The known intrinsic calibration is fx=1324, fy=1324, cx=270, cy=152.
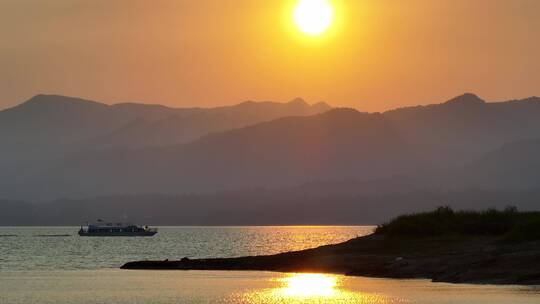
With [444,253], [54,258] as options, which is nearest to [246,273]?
[444,253]

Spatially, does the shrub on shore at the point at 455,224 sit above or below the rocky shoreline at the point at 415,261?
above

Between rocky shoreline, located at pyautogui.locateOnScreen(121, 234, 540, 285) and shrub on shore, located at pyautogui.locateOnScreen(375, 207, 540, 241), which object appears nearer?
rocky shoreline, located at pyautogui.locateOnScreen(121, 234, 540, 285)

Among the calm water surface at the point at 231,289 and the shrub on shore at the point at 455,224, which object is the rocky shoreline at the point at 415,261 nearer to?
the shrub on shore at the point at 455,224

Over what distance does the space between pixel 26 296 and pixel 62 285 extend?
1090cm

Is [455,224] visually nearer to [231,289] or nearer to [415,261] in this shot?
[415,261]

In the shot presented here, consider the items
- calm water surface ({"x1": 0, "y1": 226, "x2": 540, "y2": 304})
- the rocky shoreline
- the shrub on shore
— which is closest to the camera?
calm water surface ({"x1": 0, "y1": 226, "x2": 540, "y2": 304})

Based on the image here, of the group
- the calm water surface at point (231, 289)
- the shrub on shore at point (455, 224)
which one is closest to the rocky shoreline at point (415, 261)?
the shrub on shore at point (455, 224)

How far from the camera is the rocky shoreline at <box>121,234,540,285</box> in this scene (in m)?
91.5

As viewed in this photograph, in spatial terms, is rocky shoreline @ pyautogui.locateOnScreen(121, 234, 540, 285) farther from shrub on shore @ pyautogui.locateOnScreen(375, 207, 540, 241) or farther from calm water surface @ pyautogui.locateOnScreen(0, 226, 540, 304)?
calm water surface @ pyautogui.locateOnScreen(0, 226, 540, 304)

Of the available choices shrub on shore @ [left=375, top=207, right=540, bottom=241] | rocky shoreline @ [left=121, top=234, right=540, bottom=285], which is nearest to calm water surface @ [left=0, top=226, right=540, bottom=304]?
rocky shoreline @ [left=121, top=234, right=540, bottom=285]

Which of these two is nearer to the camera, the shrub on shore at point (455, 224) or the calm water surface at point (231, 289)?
the calm water surface at point (231, 289)

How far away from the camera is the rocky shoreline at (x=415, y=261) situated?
91.5 metres

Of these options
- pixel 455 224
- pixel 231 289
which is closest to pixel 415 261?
pixel 231 289

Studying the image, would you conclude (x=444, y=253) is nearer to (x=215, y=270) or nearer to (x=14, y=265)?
(x=215, y=270)
